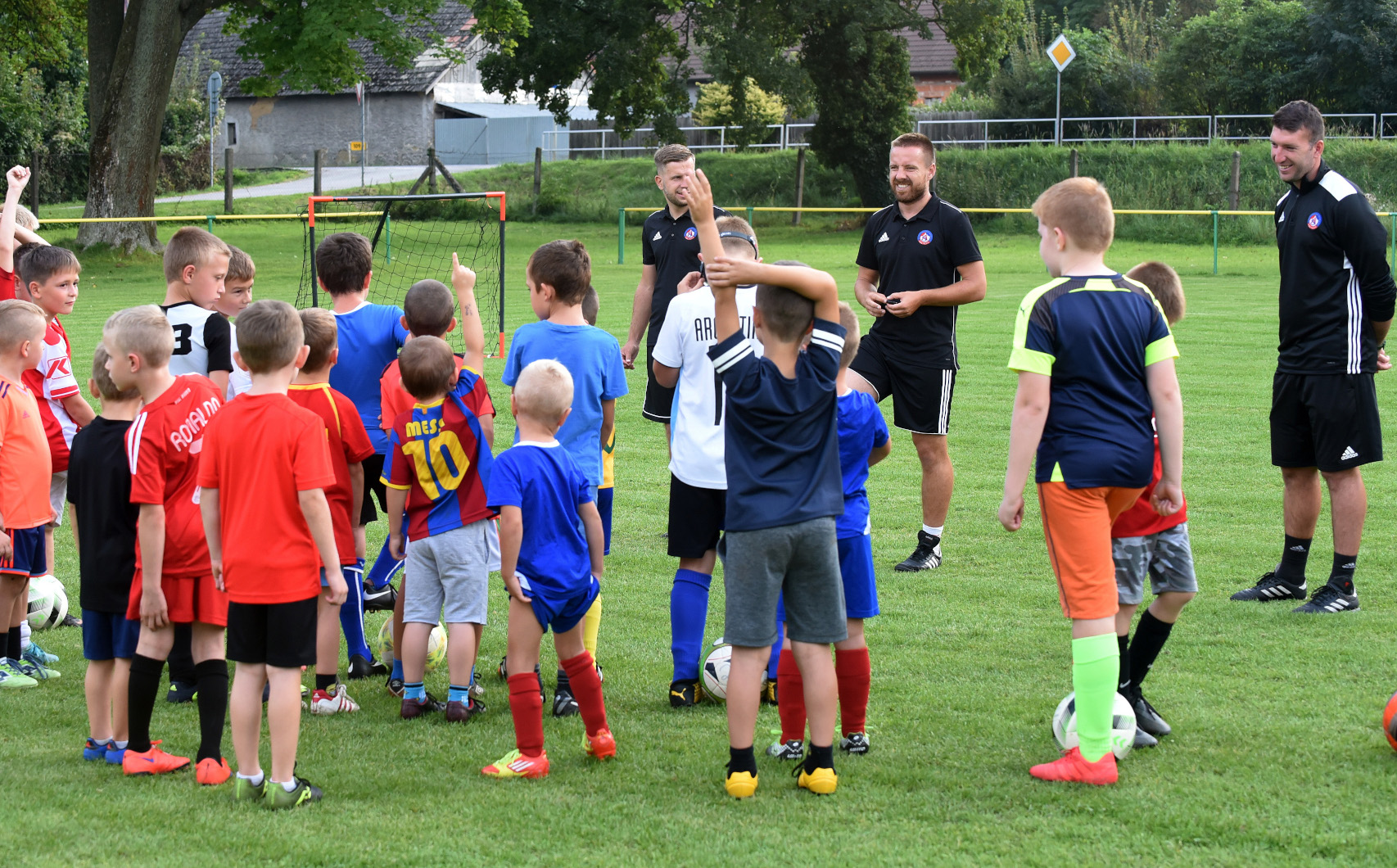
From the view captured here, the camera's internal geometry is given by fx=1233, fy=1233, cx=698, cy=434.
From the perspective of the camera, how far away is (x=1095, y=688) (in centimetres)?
381

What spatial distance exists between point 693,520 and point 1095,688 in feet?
5.37

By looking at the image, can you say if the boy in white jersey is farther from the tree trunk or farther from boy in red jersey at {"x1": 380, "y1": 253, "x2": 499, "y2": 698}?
the tree trunk

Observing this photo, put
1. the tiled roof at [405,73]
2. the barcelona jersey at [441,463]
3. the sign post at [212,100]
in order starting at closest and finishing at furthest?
the barcelona jersey at [441,463], the sign post at [212,100], the tiled roof at [405,73]

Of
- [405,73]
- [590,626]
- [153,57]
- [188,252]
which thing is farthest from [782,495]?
[405,73]

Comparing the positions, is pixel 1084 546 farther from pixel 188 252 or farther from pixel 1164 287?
pixel 188 252

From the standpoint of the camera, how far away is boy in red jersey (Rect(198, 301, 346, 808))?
367cm

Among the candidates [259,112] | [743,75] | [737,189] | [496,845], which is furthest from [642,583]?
[259,112]

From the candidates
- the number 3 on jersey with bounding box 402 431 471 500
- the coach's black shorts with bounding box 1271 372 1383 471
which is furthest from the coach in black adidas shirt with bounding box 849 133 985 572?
the number 3 on jersey with bounding box 402 431 471 500

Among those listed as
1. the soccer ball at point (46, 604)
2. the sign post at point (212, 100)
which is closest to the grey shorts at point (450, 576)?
the soccer ball at point (46, 604)

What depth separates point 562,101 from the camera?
3173 cm

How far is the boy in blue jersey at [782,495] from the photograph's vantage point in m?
3.63

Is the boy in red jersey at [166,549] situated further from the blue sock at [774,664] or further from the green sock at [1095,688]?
the green sock at [1095,688]

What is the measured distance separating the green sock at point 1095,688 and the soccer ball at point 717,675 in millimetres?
1358

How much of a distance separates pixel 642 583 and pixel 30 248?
10.8 ft
